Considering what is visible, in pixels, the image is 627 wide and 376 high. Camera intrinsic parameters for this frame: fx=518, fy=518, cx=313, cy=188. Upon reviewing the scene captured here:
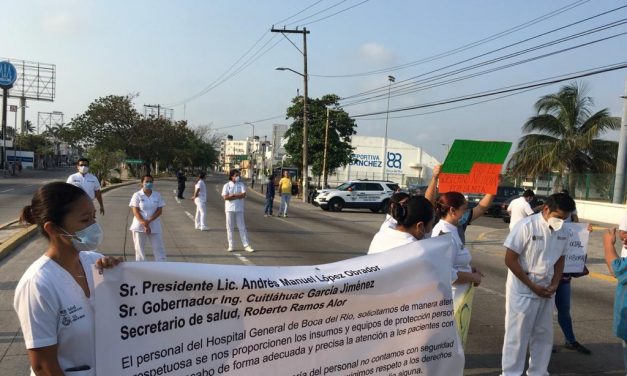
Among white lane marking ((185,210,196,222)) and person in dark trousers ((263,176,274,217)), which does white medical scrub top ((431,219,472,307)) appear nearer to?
white lane marking ((185,210,196,222))

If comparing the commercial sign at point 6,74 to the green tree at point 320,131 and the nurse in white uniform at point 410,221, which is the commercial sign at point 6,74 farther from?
the nurse in white uniform at point 410,221

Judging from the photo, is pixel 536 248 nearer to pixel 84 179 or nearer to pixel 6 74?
pixel 84 179

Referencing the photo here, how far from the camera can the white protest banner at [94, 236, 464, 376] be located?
8.11ft

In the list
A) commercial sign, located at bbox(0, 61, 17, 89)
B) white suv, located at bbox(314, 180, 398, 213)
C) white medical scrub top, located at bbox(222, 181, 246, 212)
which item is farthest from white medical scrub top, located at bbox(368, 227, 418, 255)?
commercial sign, located at bbox(0, 61, 17, 89)

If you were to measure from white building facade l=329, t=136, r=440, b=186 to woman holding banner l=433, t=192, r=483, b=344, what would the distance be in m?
69.8

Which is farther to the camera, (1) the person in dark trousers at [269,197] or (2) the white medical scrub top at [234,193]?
(1) the person in dark trousers at [269,197]

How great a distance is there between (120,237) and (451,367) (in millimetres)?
11322

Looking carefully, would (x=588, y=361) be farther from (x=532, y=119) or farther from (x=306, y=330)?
(x=532, y=119)

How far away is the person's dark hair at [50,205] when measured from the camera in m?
2.32

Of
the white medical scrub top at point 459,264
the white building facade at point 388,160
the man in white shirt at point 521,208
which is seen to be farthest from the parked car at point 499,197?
the white building facade at point 388,160

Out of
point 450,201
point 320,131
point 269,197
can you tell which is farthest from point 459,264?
point 320,131

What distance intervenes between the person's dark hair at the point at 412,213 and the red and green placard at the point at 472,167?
1.19 meters

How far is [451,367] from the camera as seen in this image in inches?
140

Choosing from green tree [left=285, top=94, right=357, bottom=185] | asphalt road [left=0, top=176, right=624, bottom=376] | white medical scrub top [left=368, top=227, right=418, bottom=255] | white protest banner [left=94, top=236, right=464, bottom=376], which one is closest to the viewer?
white protest banner [left=94, top=236, right=464, bottom=376]
